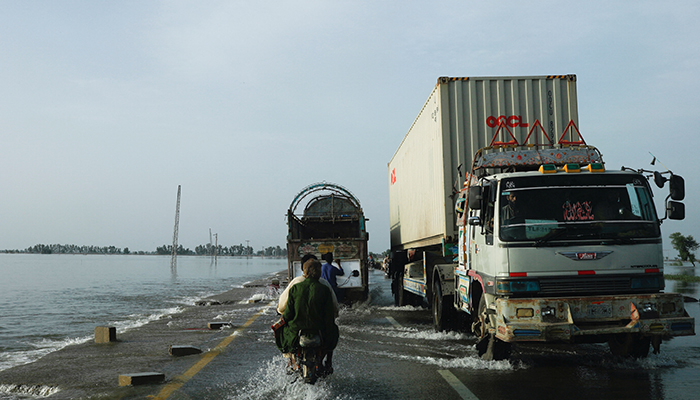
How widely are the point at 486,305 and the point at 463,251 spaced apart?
1.75 m

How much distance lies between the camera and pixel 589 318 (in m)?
6.76

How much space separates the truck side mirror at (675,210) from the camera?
7.06 meters

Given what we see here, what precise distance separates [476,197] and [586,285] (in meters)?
1.67

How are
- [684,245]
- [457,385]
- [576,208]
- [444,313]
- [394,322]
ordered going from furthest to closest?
[684,245]
[394,322]
[444,313]
[576,208]
[457,385]

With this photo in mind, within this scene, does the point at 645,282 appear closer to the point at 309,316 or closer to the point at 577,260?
the point at 577,260

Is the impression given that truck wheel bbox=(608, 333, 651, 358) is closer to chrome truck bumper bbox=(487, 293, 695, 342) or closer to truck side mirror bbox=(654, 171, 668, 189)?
chrome truck bumper bbox=(487, 293, 695, 342)

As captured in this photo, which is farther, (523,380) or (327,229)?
(327,229)

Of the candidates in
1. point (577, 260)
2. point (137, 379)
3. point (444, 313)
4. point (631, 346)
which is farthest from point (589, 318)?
point (137, 379)

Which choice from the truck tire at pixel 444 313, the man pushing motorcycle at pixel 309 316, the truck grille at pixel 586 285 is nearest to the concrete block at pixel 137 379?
the man pushing motorcycle at pixel 309 316

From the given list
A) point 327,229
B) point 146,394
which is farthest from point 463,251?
point 327,229

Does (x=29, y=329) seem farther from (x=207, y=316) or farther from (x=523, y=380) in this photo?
(x=523, y=380)

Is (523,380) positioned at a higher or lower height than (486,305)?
lower

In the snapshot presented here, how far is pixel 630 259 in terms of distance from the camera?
22.7ft

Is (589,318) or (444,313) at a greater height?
(589,318)
